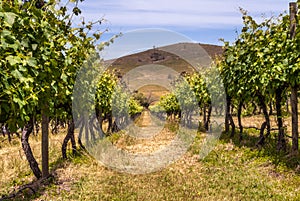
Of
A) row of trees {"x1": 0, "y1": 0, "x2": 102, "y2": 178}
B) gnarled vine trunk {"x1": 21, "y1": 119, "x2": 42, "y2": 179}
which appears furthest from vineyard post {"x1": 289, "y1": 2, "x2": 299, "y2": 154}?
gnarled vine trunk {"x1": 21, "y1": 119, "x2": 42, "y2": 179}

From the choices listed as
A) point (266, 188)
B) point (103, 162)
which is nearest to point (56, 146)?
point (103, 162)

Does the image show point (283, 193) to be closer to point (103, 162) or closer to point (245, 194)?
point (245, 194)

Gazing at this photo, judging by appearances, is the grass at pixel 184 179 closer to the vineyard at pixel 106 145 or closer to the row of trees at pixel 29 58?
the vineyard at pixel 106 145

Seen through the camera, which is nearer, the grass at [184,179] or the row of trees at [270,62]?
the grass at [184,179]

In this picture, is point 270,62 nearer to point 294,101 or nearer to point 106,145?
point 294,101

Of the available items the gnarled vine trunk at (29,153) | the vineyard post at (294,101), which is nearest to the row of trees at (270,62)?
the vineyard post at (294,101)

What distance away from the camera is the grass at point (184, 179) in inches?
287

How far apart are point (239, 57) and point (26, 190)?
859 centimetres

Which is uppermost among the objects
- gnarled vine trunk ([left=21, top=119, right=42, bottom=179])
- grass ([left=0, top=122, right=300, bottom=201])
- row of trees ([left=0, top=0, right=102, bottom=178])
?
row of trees ([left=0, top=0, right=102, bottom=178])

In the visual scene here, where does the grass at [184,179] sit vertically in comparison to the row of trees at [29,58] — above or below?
below

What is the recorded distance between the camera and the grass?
728cm

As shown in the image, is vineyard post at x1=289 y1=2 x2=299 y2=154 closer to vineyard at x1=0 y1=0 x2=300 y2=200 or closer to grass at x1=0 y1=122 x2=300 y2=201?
vineyard at x1=0 y1=0 x2=300 y2=200

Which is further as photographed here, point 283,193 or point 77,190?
point 77,190

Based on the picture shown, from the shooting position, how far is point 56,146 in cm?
1365
